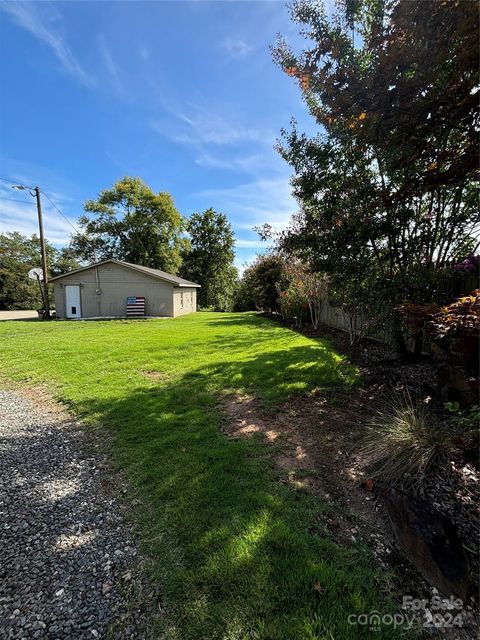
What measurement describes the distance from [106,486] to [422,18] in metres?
5.11

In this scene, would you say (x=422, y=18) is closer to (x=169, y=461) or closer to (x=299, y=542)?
(x=299, y=542)

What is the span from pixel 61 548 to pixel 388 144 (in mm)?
4790

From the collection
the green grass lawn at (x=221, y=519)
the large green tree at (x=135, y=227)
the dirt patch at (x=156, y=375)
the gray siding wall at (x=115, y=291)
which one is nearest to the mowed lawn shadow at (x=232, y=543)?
the green grass lawn at (x=221, y=519)

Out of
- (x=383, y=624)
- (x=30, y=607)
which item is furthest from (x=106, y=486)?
(x=383, y=624)

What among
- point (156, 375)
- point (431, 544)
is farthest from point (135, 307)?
point (431, 544)

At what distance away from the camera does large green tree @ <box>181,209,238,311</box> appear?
3525 cm

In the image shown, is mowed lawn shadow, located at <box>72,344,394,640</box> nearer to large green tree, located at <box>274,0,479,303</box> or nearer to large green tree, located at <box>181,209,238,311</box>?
large green tree, located at <box>274,0,479,303</box>

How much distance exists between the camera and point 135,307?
60.5ft

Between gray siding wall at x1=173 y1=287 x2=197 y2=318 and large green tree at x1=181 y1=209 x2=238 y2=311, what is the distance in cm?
1028

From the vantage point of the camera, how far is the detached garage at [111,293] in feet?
61.1

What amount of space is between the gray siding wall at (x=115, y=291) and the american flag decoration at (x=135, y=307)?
0.32 metres

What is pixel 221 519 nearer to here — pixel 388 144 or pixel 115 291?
pixel 388 144

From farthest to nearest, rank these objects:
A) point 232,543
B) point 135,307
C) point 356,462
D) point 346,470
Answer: point 135,307, point 356,462, point 346,470, point 232,543

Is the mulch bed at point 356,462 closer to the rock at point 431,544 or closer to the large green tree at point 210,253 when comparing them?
the rock at point 431,544
